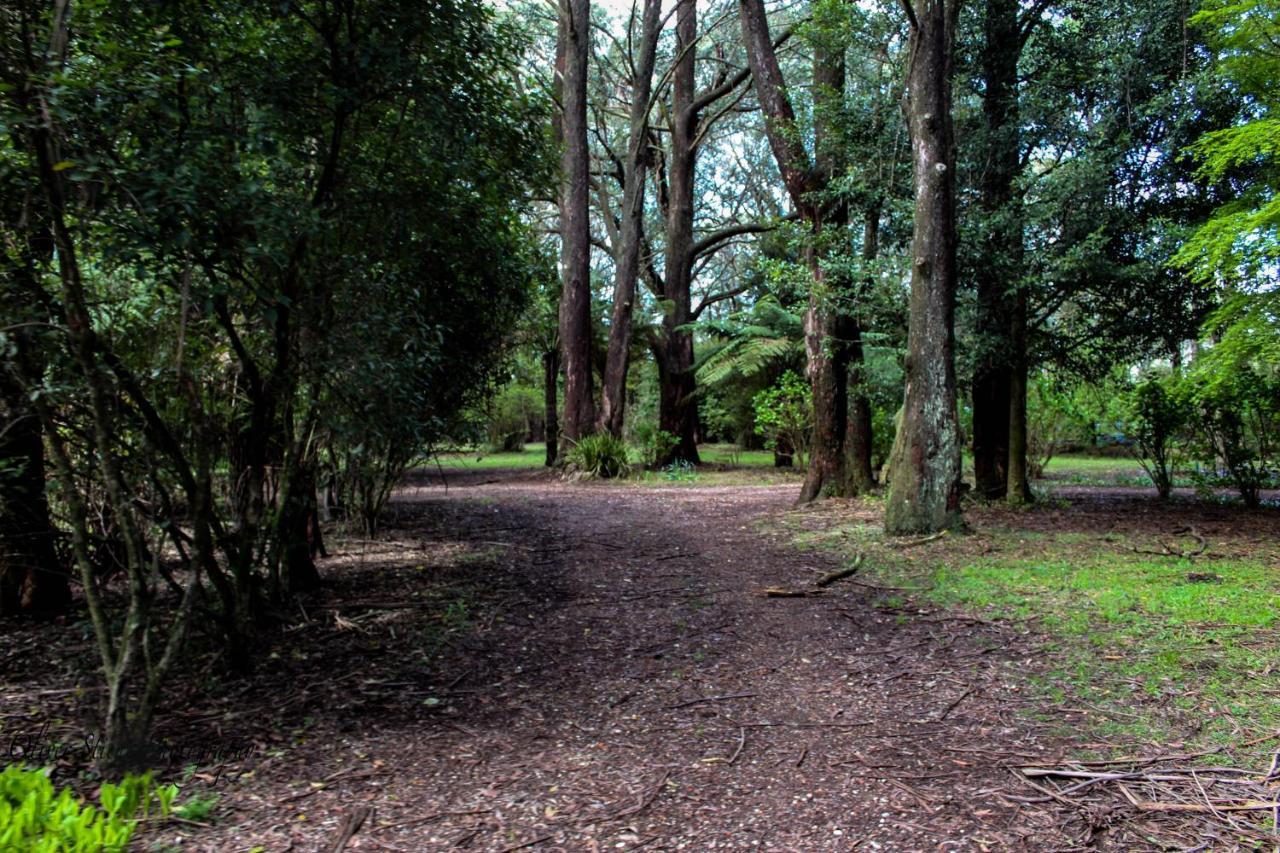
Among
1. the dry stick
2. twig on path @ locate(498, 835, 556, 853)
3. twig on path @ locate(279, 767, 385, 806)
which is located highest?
twig on path @ locate(279, 767, 385, 806)

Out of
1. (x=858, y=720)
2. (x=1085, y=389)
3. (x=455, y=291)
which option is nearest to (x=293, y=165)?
(x=455, y=291)

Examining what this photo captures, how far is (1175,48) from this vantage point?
24.3ft

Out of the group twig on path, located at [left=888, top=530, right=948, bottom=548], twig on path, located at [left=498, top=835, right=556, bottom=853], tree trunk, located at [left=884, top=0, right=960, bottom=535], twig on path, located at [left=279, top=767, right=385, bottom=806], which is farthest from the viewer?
tree trunk, located at [left=884, top=0, right=960, bottom=535]

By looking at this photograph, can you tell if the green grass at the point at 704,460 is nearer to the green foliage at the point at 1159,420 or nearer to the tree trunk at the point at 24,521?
the green foliage at the point at 1159,420

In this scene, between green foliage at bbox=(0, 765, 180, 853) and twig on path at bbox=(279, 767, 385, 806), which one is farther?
twig on path at bbox=(279, 767, 385, 806)

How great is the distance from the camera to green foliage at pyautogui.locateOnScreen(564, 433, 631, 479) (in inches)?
561

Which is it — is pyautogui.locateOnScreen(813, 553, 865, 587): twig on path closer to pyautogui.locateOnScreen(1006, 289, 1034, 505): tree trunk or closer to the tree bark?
pyautogui.locateOnScreen(1006, 289, 1034, 505): tree trunk

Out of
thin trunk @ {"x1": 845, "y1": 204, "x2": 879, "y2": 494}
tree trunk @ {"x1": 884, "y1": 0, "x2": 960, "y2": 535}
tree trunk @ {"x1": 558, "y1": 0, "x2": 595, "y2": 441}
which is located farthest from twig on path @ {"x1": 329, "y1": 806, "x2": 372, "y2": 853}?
tree trunk @ {"x1": 558, "y1": 0, "x2": 595, "y2": 441}

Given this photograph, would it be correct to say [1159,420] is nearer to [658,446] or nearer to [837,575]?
[837,575]

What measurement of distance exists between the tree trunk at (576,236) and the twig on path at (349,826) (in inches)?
486

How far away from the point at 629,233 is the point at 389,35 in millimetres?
12489

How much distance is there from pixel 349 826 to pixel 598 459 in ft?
38.6

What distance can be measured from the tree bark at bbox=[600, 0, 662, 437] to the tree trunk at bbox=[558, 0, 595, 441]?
51cm

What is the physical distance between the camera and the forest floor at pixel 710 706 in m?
2.54
